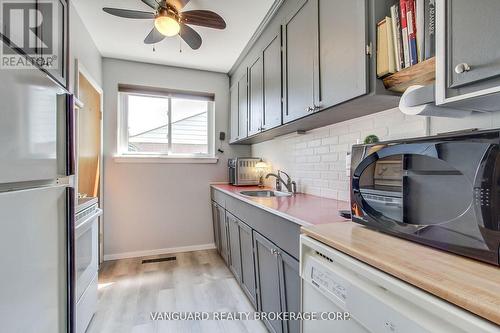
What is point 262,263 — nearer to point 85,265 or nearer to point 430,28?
point 85,265

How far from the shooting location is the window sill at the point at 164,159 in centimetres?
301

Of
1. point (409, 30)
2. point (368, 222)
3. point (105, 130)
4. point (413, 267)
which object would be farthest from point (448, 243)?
point (105, 130)

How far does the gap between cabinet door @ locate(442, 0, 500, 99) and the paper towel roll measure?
0.08 metres

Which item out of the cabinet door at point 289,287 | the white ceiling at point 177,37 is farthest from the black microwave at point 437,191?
the white ceiling at point 177,37

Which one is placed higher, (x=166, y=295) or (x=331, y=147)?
(x=331, y=147)

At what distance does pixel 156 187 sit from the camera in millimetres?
3164

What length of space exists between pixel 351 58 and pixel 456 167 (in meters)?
0.74

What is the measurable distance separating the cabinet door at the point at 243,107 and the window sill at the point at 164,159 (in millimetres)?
683

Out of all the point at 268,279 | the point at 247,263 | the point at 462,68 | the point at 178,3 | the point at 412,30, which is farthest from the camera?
the point at 247,263

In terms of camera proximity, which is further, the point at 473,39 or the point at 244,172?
the point at 244,172

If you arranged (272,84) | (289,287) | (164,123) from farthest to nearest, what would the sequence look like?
(164,123) < (272,84) < (289,287)

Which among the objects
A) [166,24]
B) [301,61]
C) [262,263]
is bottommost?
[262,263]

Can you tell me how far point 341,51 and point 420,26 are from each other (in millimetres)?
374

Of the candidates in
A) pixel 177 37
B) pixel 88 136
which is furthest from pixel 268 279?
pixel 177 37
